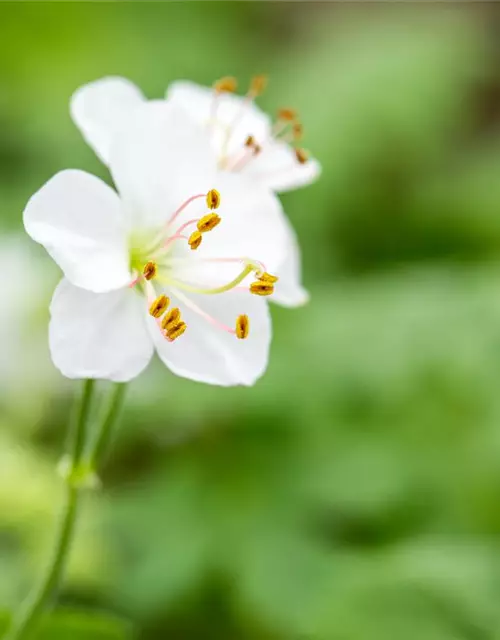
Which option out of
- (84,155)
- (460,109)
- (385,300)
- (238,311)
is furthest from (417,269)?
(238,311)

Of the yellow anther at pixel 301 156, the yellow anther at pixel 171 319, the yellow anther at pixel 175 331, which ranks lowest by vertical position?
the yellow anther at pixel 175 331

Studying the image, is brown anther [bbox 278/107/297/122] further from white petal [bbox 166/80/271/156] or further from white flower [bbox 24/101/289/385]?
white flower [bbox 24/101/289/385]

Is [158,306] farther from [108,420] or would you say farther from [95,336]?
[108,420]

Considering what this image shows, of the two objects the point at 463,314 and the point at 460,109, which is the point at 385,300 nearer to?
the point at 463,314

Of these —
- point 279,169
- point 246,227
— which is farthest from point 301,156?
point 246,227

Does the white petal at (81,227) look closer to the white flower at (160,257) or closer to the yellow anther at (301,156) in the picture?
the white flower at (160,257)

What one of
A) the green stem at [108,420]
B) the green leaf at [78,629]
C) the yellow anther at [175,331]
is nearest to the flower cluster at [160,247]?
the yellow anther at [175,331]

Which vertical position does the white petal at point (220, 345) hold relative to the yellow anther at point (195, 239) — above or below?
below

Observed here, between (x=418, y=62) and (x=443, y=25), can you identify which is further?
(x=443, y=25)

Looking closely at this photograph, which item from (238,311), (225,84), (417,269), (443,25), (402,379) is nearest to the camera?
(238,311)
